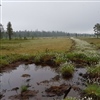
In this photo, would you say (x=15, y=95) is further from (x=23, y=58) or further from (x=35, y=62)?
(x=23, y=58)

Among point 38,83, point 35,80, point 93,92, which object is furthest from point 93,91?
point 35,80

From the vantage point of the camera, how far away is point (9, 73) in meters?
16.8

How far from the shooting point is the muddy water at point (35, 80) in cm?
1194

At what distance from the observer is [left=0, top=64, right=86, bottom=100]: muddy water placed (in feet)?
39.2

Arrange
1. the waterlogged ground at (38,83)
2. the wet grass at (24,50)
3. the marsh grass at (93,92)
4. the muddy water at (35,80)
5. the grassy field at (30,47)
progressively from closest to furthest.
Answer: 1. the marsh grass at (93,92)
2. the waterlogged ground at (38,83)
3. the muddy water at (35,80)
4. the wet grass at (24,50)
5. the grassy field at (30,47)

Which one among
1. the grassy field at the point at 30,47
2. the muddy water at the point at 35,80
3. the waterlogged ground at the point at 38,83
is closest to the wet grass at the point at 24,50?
the grassy field at the point at 30,47

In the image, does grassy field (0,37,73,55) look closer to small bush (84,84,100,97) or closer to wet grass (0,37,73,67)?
wet grass (0,37,73,67)

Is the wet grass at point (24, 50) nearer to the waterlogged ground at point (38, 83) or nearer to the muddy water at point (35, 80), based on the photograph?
the muddy water at point (35, 80)

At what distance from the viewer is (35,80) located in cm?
1455

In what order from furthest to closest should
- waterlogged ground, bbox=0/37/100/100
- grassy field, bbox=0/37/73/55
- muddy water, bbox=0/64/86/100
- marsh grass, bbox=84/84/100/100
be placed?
grassy field, bbox=0/37/73/55
muddy water, bbox=0/64/86/100
waterlogged ground, bbox=0/37/100/100
marsh grass, bbox=84/84/100/100

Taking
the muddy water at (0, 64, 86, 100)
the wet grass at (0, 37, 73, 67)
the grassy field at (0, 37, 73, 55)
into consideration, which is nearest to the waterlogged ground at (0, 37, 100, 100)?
the muddy water at (0, 64, 86, 100)

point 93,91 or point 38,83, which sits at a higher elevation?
point 93,91

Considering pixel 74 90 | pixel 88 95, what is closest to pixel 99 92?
pixel 88 95

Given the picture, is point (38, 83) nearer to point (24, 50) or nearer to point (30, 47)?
point (24, 50)
